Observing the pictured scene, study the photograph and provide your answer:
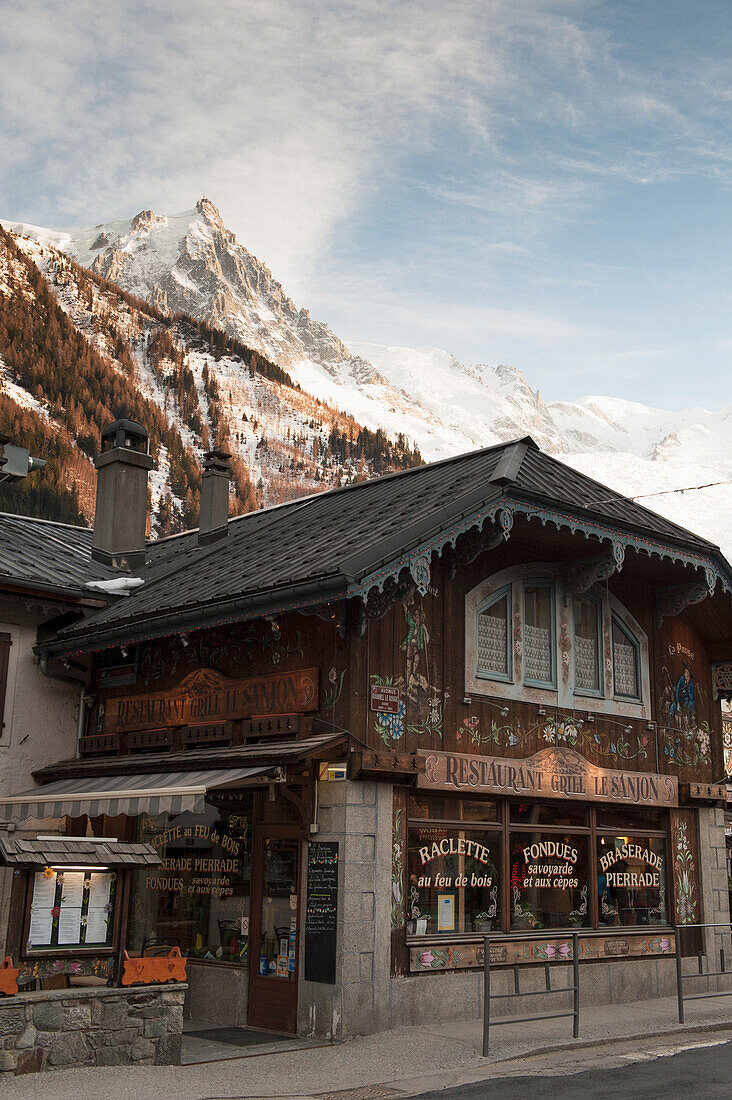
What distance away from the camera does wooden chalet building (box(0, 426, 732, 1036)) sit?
12.3 meters

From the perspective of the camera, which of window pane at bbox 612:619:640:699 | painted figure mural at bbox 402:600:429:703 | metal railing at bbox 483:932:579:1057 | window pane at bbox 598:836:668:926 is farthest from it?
window pane at bbox 612:619:640:699

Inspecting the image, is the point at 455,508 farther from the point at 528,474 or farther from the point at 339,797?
the point at 339,797

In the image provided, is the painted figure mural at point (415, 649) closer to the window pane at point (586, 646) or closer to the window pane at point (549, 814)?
the window pane at point (549, 814)

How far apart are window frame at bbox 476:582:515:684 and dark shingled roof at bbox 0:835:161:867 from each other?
5.17 metres

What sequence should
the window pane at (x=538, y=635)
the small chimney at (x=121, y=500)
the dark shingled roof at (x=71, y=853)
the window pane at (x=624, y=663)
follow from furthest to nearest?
the small chimney at (x=121, y=500), the window pane at (x=624, y=663), the window pane at (x=538, y=635), the dark shingled roof at (x=71, y=853)

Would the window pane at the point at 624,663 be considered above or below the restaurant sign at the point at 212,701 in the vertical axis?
above

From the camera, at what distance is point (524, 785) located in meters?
14.2

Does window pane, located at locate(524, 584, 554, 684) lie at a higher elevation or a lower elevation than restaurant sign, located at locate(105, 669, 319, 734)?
→ higher

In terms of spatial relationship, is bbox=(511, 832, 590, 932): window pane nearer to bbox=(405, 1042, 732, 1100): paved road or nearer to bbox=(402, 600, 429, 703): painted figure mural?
bbox=(402, 600, 429, 703): painted figure mural

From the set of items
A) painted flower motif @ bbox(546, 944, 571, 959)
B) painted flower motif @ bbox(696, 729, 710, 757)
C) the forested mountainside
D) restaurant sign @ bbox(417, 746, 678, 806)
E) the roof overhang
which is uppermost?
the forested mountainside

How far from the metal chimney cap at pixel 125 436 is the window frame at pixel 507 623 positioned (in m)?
8.69

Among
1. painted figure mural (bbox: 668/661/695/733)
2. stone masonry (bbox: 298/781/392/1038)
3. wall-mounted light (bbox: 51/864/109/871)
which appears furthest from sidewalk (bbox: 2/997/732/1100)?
painted figure mural (bbox: 668/661/695/733)

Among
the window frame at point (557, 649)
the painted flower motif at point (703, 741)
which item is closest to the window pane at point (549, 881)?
the window frame at point (557, 649)

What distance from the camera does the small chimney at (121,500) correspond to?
65.4ft
